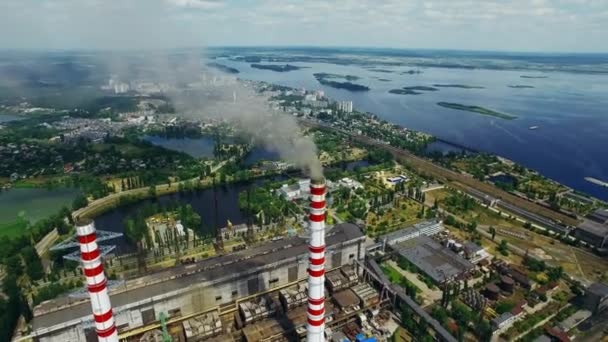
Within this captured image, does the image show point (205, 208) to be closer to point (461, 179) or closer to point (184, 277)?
point (184, 277)

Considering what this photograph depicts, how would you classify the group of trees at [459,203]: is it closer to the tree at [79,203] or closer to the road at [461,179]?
the road at [461,179]

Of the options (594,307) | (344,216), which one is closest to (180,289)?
(344,216)

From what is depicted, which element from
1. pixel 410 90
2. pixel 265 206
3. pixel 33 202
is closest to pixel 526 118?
pixel 410 90

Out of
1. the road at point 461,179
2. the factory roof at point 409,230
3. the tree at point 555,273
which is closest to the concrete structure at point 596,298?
the tree at point 555,273

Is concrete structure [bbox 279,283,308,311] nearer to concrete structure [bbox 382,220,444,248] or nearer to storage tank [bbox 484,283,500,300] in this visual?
concrete structure [bbox 382,220,444,248]

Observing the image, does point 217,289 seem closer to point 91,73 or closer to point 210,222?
point 210,222

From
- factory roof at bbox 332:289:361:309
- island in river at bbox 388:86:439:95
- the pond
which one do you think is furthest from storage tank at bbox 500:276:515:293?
island in river at bbox 388:86:439:95
